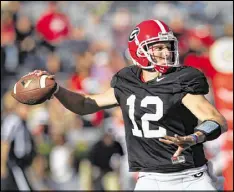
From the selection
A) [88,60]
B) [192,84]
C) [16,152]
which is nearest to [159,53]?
[192,84]

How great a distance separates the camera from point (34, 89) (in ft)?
15.7

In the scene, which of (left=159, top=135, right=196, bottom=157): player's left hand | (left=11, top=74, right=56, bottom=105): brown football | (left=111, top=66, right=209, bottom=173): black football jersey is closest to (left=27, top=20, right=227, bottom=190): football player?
(left=111, top=66, right=209, bottom=173): black football jersey

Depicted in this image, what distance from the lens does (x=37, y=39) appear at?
1027cm

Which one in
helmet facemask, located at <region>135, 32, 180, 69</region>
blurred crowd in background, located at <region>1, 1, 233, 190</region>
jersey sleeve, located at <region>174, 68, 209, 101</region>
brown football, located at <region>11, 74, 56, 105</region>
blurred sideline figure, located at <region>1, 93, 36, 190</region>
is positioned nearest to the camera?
jersey sleeve, located at <region>174, 68, 209, 101</region>

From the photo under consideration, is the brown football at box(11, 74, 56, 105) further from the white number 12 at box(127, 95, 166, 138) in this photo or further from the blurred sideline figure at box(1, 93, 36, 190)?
the blurred sideline figure at box(1, 93, 36, 190)

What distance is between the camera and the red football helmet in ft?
14.8

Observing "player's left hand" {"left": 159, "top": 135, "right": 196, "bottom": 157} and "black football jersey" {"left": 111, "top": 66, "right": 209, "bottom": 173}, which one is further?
"black football jersey" {"left": 111, "top": 66, "right": 209, "bottom": 173}

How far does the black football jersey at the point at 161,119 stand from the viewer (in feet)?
14.4

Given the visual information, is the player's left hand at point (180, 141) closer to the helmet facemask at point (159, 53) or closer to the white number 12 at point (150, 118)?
the white number 12 at point (150, 118)

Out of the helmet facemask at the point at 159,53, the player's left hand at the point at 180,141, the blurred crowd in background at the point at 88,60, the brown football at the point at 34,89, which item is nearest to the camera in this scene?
the player's left hand at the point at 180,141

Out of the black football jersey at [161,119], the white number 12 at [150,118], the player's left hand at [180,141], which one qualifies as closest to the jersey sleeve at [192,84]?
the black football jersey at [161,119]

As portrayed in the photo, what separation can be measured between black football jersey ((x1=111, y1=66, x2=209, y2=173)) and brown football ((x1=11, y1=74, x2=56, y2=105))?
558 millimetres

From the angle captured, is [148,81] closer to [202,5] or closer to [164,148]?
[164,148]

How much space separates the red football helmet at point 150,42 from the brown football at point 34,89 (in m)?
0.60
